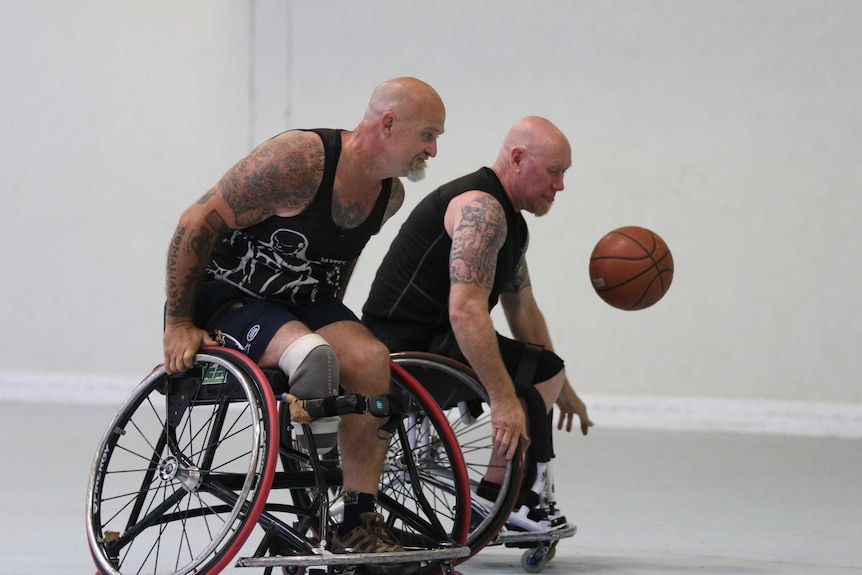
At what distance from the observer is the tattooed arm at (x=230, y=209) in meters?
2.13

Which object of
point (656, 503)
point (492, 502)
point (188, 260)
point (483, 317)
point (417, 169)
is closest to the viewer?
point (188, 260)

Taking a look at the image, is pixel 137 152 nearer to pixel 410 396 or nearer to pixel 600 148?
pixel 600 148

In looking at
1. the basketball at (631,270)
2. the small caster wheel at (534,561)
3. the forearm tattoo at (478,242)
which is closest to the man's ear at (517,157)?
the forearm tattoo at (478,242)

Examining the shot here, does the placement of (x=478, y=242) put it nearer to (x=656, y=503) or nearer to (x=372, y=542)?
(x=372, y=542)

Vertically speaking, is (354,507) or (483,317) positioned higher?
(483,317)

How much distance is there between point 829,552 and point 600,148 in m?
3.31

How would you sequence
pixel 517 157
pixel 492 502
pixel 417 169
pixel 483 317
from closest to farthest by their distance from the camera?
pixel 417 169, pixel 483 317, pixel 492 502, pixel 517 157

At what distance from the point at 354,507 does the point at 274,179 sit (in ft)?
2.11

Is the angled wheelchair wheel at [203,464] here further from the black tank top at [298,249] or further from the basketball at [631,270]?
the basketball at [631,270]

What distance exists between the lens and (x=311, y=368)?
2031mm

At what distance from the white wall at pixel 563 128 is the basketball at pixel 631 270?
279 centimetres

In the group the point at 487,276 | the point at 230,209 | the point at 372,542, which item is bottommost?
the point at 372,542

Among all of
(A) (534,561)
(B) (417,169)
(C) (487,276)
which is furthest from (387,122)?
(A) (534,561)

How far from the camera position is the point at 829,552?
2.82 m
